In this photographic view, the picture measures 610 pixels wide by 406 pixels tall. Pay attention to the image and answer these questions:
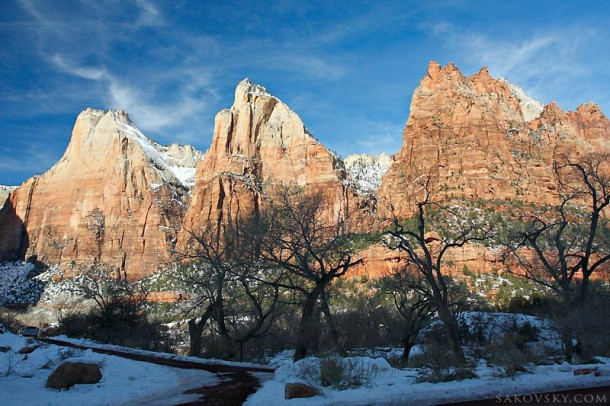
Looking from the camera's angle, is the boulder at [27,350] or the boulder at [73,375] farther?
the boulder at [27,350]

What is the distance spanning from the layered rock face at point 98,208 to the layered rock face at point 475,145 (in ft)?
202

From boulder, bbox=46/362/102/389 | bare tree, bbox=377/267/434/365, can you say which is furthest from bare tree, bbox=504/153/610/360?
boulder, bbox=46/362/102/389

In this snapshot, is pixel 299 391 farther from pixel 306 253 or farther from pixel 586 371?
pixel 306 253

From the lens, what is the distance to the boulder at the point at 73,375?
10695mm

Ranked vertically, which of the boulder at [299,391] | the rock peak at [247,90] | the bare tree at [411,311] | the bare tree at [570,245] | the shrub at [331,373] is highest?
the rock peak at [247,90]

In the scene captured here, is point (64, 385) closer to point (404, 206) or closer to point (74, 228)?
point (404, 206)

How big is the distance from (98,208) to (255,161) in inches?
1698

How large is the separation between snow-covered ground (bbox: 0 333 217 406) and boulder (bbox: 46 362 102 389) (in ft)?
0.62

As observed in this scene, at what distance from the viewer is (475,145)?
72375 millimetres

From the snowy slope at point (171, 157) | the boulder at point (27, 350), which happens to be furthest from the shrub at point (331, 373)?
the snowy slope at point (171, 157)

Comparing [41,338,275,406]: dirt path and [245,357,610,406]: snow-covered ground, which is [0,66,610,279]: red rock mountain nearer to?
[41,338,275,406]: dirt path

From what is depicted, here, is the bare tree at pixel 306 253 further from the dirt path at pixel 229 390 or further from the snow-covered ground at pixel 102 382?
the snow-covered ground at pixel 102 382

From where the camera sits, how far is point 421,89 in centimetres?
8444

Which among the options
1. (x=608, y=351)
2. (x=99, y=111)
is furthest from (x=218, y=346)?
(x=99, y=111)
